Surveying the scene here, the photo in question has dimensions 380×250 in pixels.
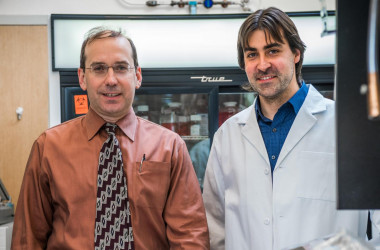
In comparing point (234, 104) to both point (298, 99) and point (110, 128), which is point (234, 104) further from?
point (110, 128)

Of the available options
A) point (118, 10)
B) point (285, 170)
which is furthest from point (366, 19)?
point (118, 10)

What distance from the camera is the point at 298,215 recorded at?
5.08 feet

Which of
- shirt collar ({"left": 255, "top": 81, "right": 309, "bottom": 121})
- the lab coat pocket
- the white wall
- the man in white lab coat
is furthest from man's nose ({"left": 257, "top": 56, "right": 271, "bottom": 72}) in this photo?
the white wall

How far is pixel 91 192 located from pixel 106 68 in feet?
1.57

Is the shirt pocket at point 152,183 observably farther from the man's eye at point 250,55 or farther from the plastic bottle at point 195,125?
the plastic bottle at point 195,125

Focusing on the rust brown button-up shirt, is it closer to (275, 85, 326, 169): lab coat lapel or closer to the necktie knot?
the necktie knot

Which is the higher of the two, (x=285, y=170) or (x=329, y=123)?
(x=329, y=123)

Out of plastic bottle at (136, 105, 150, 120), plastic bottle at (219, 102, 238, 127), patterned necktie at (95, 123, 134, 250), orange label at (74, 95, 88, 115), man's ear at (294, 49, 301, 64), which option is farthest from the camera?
plastic bottle at (219, 102, 238, 127)

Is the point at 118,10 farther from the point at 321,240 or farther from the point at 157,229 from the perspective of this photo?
the point at 321,240

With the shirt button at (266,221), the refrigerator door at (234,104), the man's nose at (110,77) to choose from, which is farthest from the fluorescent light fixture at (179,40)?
the shirt button at (266,221)

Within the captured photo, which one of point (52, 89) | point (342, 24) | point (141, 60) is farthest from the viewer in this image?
point (52, 89)

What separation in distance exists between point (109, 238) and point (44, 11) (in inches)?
105

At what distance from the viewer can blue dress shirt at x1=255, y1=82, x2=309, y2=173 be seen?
1.65 metres

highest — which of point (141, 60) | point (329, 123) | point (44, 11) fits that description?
point (44, 11)
